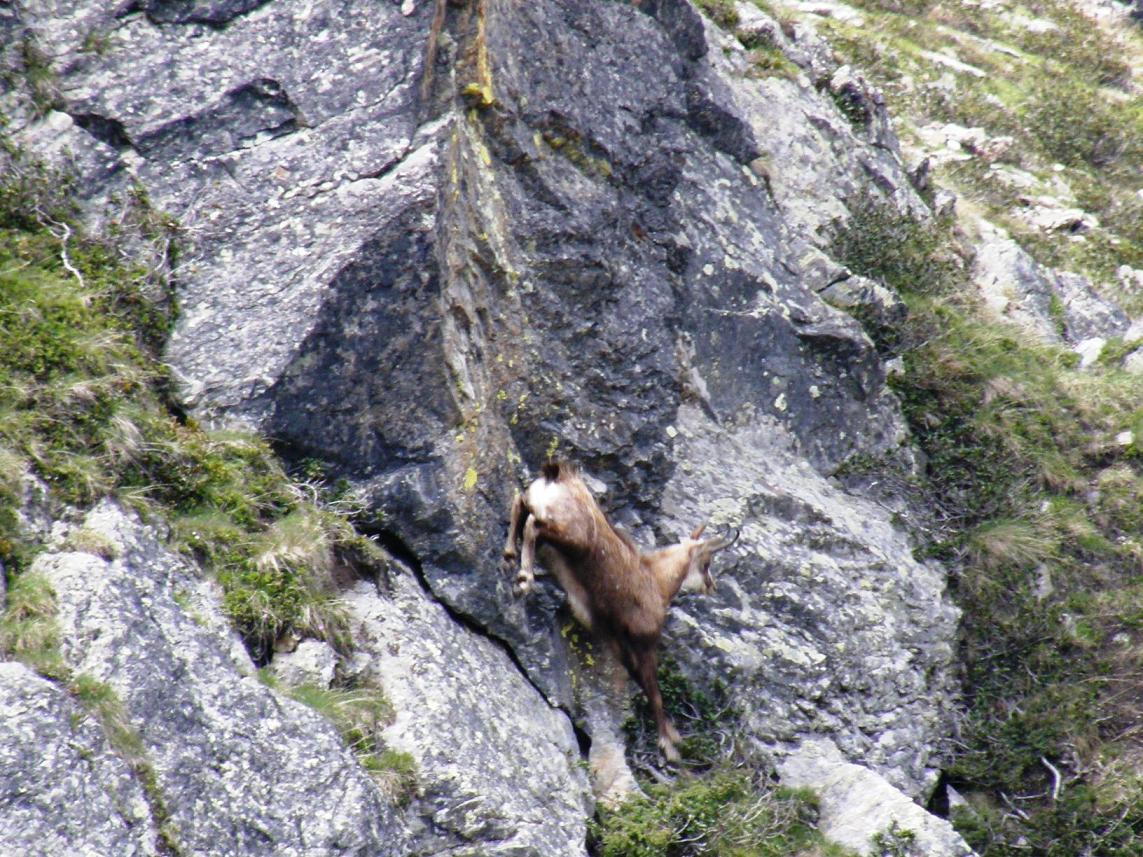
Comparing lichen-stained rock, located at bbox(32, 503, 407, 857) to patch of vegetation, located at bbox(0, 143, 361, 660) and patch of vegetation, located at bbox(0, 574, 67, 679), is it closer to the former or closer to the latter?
patch of vegetation, located at bbox(0, 574, 67, 679)

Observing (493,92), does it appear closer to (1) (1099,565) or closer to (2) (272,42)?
(2) (272,42)

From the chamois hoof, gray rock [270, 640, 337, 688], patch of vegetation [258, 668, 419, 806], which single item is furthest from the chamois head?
gray rock [270, 640, 337, 688]

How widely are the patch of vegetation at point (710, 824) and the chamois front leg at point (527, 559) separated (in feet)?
5.04

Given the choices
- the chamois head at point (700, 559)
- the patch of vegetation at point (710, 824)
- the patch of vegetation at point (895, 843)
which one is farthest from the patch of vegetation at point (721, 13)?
the patch of vegetation at point (895, 843)

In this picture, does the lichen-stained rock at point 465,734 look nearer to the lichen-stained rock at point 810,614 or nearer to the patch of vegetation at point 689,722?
the patch of vegetation at point 689,722

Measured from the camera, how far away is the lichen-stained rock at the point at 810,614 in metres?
8.62

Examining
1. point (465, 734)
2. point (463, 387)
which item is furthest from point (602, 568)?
point (465, 734)

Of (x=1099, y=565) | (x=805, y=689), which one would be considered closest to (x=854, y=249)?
(x=1099, y=565)

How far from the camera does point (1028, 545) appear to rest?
10.2 metres

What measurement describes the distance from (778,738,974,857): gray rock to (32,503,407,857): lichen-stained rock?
356 centimetres

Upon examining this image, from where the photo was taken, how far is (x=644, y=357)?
29.1ft

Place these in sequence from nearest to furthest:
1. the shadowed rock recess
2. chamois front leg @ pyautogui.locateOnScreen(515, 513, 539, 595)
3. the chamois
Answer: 1. the shadowed rock recess
2. chamois front leg @ pyautogui.locateOnScreen(515, 513, 539, 595)
3. the chamois

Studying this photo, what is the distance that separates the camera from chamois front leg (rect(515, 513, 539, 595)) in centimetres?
715

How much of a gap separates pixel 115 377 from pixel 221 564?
1.28 m
